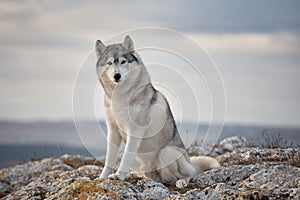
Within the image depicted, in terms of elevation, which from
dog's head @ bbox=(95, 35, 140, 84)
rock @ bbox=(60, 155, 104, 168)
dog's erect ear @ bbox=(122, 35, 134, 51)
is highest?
dog's erect ear @ bbox=(122, 35, 134, 51)

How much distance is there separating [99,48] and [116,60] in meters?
0.65

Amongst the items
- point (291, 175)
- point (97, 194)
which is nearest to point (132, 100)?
point (97, 194)

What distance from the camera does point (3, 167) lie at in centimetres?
1750

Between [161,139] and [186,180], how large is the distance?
1008 millimetres

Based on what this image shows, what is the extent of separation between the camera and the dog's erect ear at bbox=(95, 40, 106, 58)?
1052cm

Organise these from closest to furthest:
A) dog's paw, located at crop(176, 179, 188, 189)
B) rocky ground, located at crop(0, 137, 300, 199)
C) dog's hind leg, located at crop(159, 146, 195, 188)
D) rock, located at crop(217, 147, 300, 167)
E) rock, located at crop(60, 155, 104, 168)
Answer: rocky ground, located at crop(0, 137, 300, 199) < dog's paw, located at crop(176, 179, 188, 189) < dog's hind leg, located at crop(159, 146, 195, 188) < rock, located at crop(217, 147, 300, 167) < rock, located at crop(60, 155, 104, 168)

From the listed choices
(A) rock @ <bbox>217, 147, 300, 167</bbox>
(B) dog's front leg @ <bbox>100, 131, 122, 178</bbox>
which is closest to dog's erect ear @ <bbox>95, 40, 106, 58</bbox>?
(B) dog's front leg @ <bbox>100, 131, 122, 178</bbox>

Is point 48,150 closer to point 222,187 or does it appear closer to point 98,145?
point 98,145

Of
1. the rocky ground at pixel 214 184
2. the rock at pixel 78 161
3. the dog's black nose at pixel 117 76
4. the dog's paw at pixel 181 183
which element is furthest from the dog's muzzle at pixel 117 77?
the rock at pixel 78 161

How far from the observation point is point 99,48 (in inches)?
416

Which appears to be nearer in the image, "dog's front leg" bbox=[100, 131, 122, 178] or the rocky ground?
the rocky ground

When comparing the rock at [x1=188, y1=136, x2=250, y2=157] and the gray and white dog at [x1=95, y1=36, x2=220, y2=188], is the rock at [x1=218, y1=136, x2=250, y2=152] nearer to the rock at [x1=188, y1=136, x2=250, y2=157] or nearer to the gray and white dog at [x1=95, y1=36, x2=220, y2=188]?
the rock at [x1=188, y1=136, x2=250, y2=157]

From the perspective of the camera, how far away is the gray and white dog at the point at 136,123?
10039mm

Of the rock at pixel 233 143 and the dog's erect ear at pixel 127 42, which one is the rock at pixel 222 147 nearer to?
the rock at pixel 233 143
